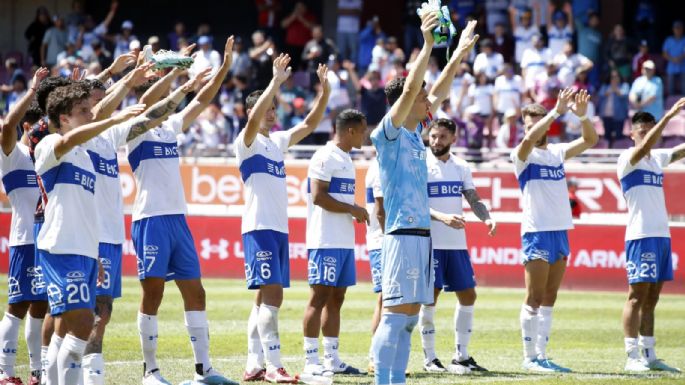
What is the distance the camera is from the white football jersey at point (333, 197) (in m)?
12.1

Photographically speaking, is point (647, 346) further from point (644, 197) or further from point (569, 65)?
point (569, 65)

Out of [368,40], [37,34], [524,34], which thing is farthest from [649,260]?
[37,34]

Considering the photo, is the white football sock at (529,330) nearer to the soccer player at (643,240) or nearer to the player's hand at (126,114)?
the soccer player at (643,240)

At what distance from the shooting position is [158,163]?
11.1m

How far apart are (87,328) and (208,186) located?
16.3m

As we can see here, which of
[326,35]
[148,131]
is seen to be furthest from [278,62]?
[326,35]

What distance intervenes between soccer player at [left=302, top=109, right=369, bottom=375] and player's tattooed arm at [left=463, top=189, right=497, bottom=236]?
3.95 feet

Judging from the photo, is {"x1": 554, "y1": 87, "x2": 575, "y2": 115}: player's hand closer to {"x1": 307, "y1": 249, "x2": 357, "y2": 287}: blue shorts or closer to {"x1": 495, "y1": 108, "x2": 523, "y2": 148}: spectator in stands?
{"x1": 307, "y1": 249, "x2": 357, "y2": 287}: blue shorts

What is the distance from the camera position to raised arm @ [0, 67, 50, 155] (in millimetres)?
10281

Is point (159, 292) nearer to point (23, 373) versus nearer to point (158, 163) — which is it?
point (158, 163)

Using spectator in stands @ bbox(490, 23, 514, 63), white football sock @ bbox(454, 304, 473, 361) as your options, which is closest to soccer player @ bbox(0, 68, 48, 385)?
white football sock @ bbox(454, 304, 473, 361)

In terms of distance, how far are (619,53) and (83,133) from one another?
2061 cm

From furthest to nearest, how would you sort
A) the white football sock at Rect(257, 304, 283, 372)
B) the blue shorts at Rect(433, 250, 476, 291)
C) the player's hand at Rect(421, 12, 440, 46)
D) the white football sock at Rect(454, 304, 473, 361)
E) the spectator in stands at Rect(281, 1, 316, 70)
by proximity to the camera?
the spectator in stands at Rect(281, 1, 316, 70), the blue shorts at Rect(433, 250, 476, 291), the white football sock at Rect(454, 304, 473, 361), the white football sock at Rect(257, 304, 283, 372), the player's hand at Rect(421, 12, 440, 46)

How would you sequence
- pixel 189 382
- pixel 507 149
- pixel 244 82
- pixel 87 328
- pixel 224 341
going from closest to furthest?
pixel 87 328 < pixel 189 382 < pixel 224 341 < pixel 507 149 < pixel 244 82
